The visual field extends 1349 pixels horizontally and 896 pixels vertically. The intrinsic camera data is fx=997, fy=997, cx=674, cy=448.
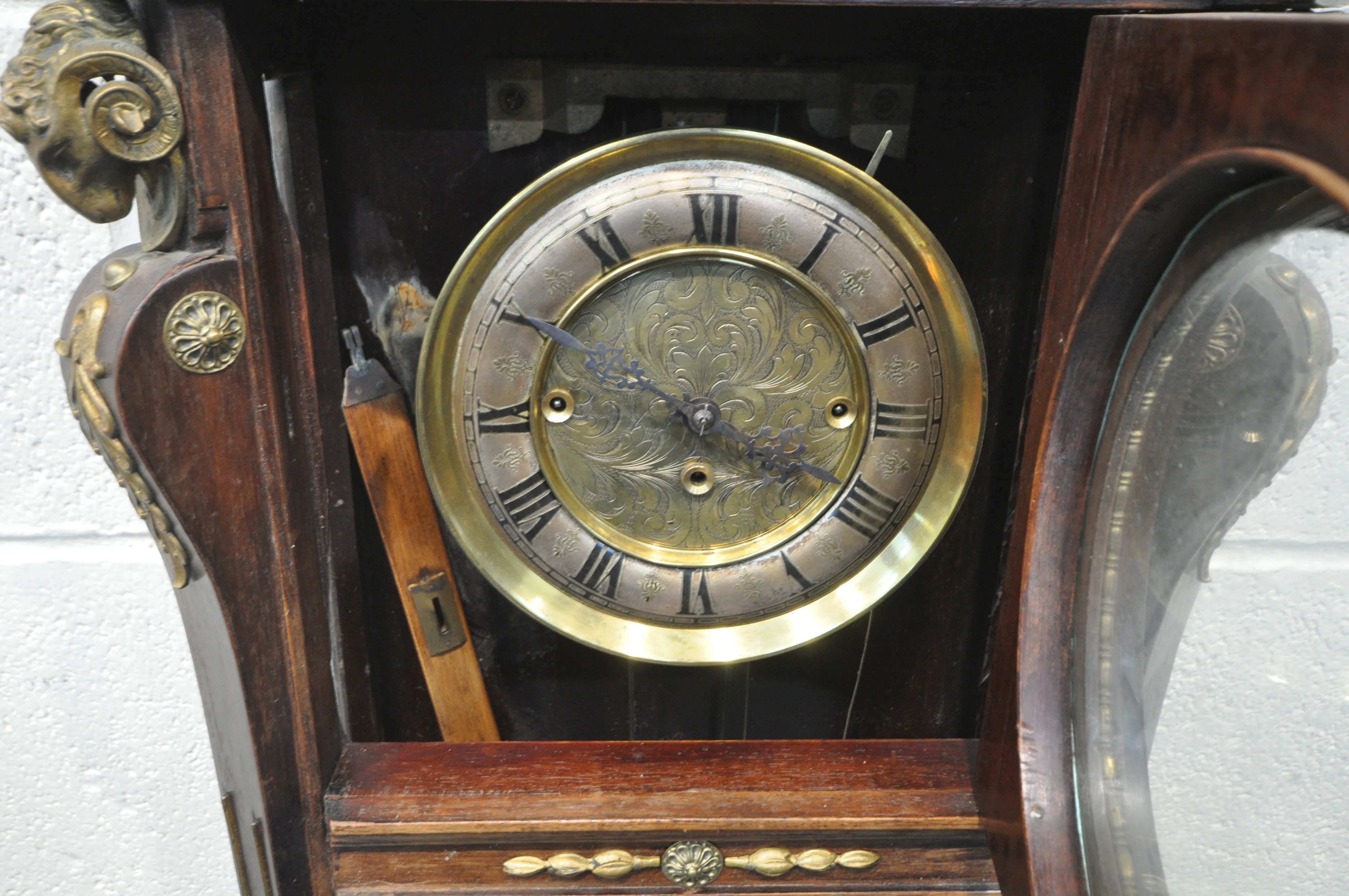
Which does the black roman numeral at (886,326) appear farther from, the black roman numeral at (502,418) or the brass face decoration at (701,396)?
the black roman numeral at (502,418)

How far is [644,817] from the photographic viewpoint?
28.6 inches

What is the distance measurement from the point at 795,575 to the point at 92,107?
0.56 meters

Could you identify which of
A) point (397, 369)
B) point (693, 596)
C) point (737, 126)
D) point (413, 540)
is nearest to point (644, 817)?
point (693, 596)

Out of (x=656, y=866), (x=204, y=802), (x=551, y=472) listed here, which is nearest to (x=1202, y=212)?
(x=551, y=472)

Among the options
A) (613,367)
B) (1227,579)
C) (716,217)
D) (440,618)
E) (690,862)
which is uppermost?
(716,217)

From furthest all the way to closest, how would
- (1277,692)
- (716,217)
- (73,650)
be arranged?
(73,650), (716,217), (1277,692)

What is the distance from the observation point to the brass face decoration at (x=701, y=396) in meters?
0.71

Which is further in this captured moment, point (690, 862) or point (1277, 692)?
point (690, 862)

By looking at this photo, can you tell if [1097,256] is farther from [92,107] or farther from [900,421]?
[92,107]

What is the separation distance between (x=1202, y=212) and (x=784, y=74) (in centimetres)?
32

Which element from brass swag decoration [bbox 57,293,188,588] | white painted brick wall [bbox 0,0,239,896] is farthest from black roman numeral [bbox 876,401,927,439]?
white painted brick wall [bbox 0,0,239,896]

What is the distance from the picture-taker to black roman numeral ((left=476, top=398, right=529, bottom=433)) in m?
0.74

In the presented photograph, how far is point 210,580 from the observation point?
646 millimetres

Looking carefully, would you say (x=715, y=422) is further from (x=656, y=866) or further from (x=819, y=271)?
(x=656, y=866)
